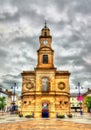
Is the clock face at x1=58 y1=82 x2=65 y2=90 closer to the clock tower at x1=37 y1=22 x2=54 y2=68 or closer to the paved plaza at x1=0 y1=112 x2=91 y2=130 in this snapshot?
the clock tower at x1=37 y1=22 x2=54 y2=68

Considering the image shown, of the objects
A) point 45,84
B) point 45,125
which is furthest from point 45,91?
point 45,125

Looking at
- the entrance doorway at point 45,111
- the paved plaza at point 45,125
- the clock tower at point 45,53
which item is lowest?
the paved plaza at point 45,125

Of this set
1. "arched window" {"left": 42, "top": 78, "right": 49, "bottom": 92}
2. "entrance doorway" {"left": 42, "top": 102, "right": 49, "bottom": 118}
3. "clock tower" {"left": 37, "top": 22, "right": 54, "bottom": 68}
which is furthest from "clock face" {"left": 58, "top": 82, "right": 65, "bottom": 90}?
"entrance doorway" {"left": 42, "top": 102, "right": 49, "bottom": 118}

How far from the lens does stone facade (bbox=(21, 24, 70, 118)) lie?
2191 inches

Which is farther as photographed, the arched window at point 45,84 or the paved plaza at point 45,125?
the arched window at point 45,84

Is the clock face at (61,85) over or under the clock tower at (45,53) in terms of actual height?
under

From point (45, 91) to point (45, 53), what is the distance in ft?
36.7

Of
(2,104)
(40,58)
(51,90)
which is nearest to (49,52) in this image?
(40,58)

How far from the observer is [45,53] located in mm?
60500

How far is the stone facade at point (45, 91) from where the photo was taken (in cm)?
5566

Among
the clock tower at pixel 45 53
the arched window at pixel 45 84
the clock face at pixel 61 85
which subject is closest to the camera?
the arched window at pixel 45 84

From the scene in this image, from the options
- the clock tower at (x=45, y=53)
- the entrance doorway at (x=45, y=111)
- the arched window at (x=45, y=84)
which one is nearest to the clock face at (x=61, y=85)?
the arched window at (x=45, y=84)

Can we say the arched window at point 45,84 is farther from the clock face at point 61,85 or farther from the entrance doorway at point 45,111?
the entrance doorway at point 45,111

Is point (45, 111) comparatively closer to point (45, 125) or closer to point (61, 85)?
point (61, 85)
